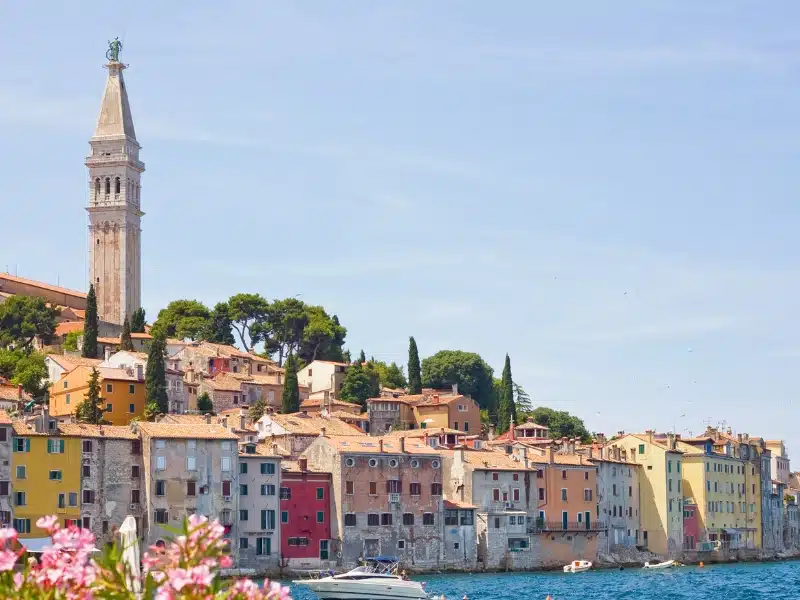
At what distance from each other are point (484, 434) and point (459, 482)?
2488 cm

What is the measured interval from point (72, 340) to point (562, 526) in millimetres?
36882

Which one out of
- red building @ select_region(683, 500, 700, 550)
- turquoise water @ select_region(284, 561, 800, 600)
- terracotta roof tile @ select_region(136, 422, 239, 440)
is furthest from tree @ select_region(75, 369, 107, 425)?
red building @ select_region(683, 500, 700, 550)

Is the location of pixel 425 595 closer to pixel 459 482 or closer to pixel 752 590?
pixel 752 590

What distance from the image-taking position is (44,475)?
63.0 metres

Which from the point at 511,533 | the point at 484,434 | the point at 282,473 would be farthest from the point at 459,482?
the point at 484,434

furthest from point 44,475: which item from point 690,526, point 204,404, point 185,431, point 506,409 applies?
point 690,526

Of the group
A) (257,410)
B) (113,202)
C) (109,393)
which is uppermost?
(113,202)

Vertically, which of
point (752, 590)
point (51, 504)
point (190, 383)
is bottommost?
point (752, 590)

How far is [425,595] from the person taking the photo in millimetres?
49594

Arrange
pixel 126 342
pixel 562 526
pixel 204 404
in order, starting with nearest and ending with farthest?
pixel 562 526, pixel 204 404, pixel 126 342

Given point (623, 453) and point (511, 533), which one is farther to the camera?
point (623, 453)

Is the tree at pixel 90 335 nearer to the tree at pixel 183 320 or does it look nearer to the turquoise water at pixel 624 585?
the tree at pixel 183 320

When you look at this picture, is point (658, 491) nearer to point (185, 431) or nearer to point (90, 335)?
point (185, 431)

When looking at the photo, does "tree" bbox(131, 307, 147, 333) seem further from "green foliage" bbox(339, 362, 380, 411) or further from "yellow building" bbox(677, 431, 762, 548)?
"yellow building" bbox(677, 431, 762, 548)
